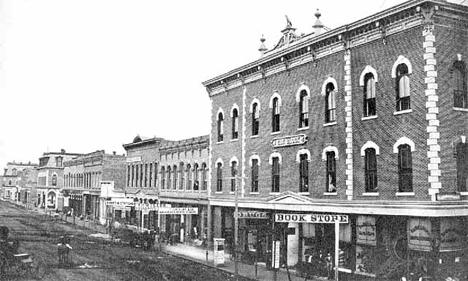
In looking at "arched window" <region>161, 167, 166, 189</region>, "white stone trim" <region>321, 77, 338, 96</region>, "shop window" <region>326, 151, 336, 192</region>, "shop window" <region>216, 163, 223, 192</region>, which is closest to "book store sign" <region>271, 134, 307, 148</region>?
"shop window" <region>326, 151, 336, 192</region>

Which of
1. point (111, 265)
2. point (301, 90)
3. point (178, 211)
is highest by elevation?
point (301, 90)

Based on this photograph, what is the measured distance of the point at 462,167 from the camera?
714 inches

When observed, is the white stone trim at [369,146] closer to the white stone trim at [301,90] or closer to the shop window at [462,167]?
the shop window at [462,167]

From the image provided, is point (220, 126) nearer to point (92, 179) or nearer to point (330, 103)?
point (330, 103)

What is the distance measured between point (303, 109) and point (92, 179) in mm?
43952

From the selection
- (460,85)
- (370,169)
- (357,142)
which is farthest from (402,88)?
(370,169)

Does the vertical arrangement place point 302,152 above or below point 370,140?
below

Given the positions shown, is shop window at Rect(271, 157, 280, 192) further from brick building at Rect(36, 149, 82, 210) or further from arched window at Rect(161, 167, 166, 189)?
brick building at Rect(36, 149, 82, 210)

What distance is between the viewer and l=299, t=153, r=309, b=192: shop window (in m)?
24.3

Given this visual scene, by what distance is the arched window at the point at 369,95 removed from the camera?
67.5 feet

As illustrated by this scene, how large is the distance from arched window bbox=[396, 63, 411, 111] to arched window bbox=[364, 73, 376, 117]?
4.40ft

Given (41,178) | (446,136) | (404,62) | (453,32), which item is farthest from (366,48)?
(41,178)

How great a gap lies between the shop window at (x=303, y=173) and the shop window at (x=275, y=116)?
2.89 metres

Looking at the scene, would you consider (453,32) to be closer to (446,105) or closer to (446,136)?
(446,105)
